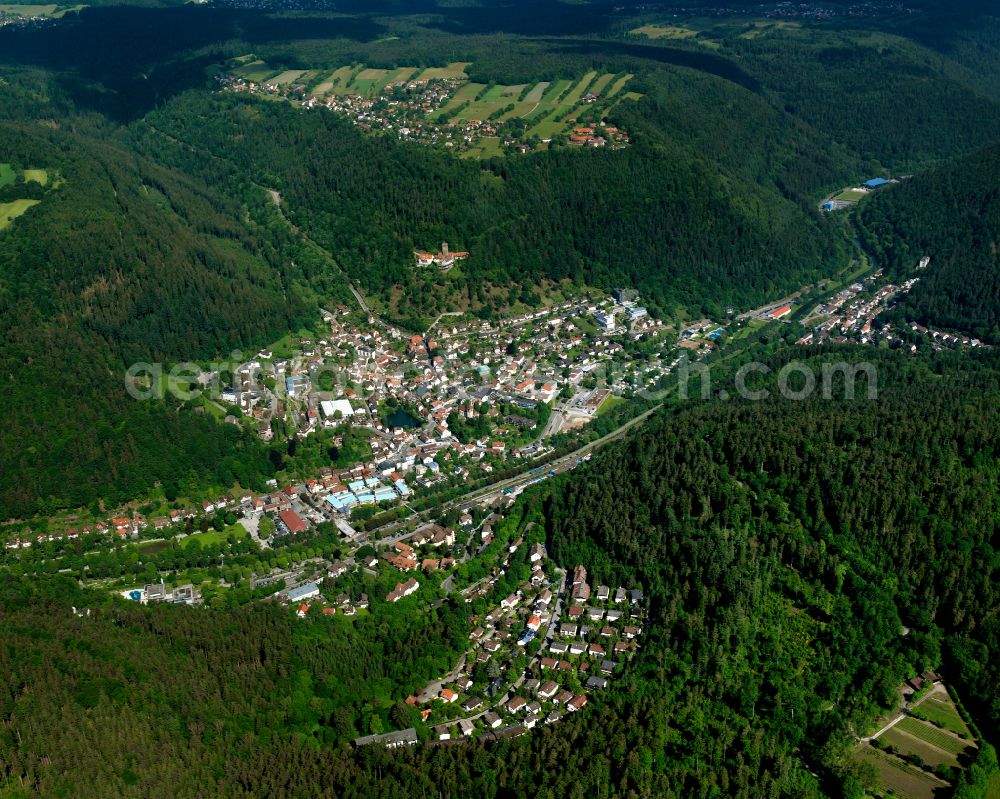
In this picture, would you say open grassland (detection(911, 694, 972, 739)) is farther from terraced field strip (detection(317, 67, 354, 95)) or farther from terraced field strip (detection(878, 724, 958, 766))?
terraced field strip (detection(317, 67, 354, 95))

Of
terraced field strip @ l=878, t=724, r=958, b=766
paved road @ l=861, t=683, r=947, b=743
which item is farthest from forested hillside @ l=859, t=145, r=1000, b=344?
terraced field strip @ l=878, t=724, r=958, b=766

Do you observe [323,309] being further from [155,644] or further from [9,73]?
[9,73]

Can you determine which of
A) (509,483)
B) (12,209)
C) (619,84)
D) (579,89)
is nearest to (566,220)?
(579,89)

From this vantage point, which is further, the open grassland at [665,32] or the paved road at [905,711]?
the open grassland at [665,32]

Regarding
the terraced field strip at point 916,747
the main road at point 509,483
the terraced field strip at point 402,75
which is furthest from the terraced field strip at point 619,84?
the terraced field strip at point 916,747

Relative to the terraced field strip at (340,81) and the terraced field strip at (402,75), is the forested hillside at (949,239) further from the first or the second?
the terraced field strip at (340,81)

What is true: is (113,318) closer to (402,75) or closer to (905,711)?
(905,711)

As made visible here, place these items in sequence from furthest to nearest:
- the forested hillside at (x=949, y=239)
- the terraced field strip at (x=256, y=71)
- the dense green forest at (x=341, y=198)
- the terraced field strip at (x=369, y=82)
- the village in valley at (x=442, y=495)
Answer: the terraced field strip at (x=256, y=71) < the terraced field strip at (x=369, y=82) < the forested hillside at (x=949, y=239) < the dense green forest at (x=341, y=198) < the village in valley at (x=442, y=495)
